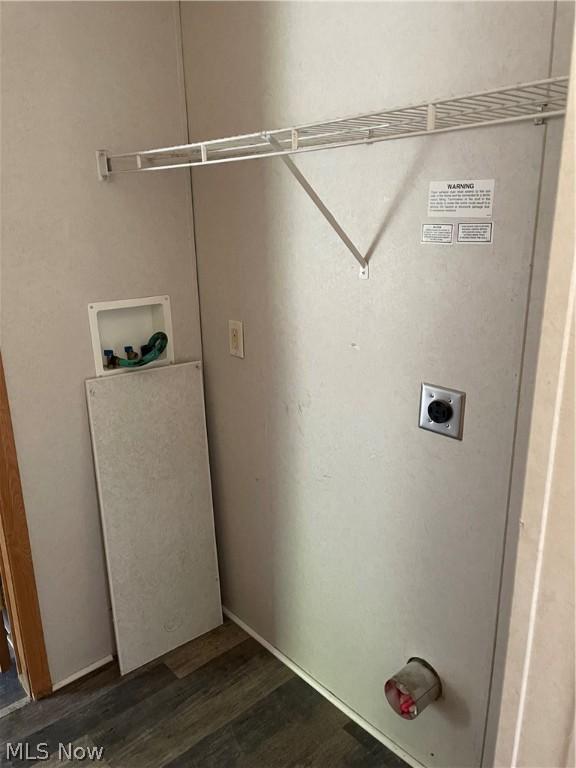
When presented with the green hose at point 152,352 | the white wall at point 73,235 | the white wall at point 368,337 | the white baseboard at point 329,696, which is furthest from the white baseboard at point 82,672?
the green hose at point 152,352

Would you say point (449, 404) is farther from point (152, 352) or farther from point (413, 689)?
point (152, 352)

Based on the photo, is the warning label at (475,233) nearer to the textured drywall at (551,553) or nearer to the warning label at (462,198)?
the warning label at (462,198)

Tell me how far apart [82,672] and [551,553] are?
1872 mm

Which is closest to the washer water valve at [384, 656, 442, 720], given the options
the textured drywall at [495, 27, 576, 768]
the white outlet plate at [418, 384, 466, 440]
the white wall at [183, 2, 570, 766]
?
the white wall at [183, 2, 570, 766]

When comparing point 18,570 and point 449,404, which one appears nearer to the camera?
point 449,404

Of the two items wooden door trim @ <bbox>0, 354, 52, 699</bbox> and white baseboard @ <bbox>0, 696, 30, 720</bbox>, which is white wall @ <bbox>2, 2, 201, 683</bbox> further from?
white baseboard @ <bbox>0, 696, 30, 720</bbox>

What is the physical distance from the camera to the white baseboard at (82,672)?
1925 millimetres

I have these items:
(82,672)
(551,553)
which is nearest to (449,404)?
(551,553)

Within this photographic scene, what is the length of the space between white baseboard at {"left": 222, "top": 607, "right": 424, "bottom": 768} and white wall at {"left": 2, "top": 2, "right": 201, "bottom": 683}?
53 cm

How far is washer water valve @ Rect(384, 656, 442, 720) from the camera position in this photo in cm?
145

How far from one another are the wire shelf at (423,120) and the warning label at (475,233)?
20 cm

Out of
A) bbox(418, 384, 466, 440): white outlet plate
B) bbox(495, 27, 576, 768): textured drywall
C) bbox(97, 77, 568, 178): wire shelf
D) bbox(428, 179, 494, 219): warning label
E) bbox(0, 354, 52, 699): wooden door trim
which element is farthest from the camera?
bbox(0, 354, 52, 699): wooden door trim

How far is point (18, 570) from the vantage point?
5.80ft

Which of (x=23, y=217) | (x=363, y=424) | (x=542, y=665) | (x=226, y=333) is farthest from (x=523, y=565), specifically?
(x=23, y=217)
